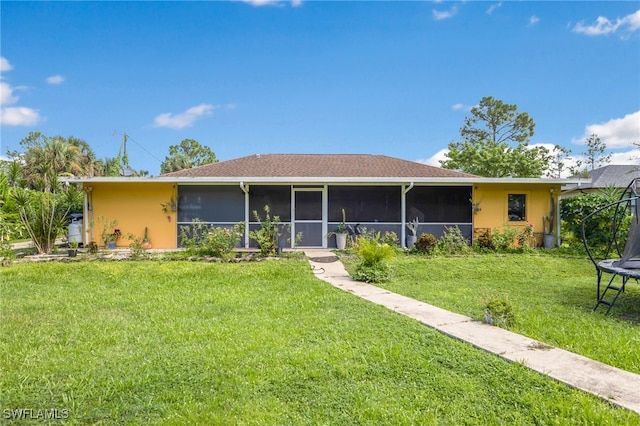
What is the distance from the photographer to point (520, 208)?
39.5 ft

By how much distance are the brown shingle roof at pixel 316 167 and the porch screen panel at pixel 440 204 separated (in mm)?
536

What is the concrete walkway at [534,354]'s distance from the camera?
Result: 266cm

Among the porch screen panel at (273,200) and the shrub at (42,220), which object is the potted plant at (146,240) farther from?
the porch screen panel at (273,200)

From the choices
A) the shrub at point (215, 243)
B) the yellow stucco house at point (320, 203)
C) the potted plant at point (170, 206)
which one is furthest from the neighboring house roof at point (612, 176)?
the potted plant at point (170, 206)

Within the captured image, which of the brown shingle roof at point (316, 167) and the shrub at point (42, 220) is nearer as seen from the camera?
the shrub at point (42, 220)

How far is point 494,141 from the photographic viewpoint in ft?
111

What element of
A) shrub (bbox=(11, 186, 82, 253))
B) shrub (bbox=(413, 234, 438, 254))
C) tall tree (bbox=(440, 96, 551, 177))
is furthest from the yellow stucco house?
tall tree (bbox=(440, 96, 551, 177))

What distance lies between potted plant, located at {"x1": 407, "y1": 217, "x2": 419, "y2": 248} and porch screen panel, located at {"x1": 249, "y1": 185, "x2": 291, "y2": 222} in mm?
3974

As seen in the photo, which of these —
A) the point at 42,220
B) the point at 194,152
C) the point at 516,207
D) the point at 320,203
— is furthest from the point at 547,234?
the point at 194,152

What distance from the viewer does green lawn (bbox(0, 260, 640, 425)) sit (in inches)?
95.4

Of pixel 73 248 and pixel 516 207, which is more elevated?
pixel 516 207

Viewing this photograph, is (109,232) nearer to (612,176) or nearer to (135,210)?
(135,210)

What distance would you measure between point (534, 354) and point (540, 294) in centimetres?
350

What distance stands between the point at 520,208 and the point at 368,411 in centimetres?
1168
